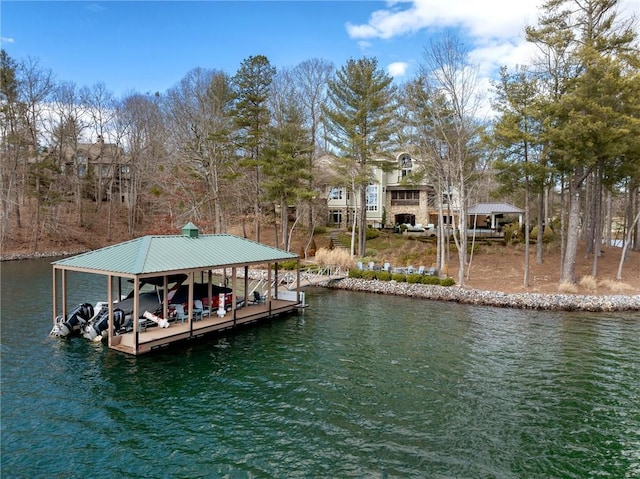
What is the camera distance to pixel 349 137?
29938 mm

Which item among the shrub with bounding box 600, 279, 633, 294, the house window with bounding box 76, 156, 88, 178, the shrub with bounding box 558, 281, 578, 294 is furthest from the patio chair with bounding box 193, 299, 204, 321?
the house window with bounding box 76, 156, 88, 178

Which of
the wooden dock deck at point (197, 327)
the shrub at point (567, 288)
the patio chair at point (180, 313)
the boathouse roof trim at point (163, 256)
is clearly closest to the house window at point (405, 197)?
the shrub at point (567, 288)

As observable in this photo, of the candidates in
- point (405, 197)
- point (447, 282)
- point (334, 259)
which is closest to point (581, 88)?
point (447, 282)

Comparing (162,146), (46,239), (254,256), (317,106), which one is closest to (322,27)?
(254,256)

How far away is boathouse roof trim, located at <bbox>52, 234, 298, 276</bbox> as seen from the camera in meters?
13.6

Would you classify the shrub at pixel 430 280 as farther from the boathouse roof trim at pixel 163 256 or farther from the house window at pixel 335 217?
the house window at pixel 335 217

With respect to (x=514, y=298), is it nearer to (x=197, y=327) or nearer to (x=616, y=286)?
(x=616, y=286)

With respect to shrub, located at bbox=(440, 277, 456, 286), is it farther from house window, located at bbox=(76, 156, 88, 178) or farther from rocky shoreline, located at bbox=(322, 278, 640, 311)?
house window, located at bbox=(76, 156, 88, 178)

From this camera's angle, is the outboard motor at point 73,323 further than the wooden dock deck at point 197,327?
Yes

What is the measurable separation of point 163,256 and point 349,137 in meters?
19.0

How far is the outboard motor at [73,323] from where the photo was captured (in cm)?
1474

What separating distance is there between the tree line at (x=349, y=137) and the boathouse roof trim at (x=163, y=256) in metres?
12.3

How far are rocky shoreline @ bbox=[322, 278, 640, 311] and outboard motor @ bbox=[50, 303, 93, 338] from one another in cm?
1475

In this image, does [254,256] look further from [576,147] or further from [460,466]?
[576,147]
